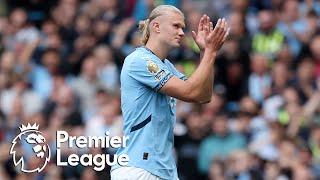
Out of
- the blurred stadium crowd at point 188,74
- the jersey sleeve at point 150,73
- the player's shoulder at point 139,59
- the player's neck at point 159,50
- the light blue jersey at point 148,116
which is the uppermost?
the player's neck at point 159,50

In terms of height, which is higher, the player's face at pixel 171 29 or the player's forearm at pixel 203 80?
the player's face at pixel 171 29

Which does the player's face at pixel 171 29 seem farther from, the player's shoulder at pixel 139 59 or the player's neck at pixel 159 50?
the player's shoulder at pixel 139 59

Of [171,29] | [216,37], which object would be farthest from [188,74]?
[216,37]

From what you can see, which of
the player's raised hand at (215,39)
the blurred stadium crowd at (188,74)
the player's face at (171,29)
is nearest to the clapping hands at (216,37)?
the player's raised hand at (215,39)

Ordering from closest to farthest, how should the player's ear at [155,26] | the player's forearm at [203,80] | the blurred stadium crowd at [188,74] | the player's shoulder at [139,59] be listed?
the player's forearm at [203,80] → the player's shoulder at [139,59] → the player's ear at [155,26] → the blurred stadium crowd at [188,74]

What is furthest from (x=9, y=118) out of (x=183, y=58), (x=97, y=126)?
(x=183, y=58)

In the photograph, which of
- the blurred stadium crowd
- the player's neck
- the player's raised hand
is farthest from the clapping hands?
the blurred stadium crowd

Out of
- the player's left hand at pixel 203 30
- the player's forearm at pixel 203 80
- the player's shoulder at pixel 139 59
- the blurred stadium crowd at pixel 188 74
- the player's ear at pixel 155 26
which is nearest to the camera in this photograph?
the player's forearm at pixel 203 80

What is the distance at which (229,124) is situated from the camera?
16.3 metres

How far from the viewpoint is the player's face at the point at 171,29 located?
31.9ft

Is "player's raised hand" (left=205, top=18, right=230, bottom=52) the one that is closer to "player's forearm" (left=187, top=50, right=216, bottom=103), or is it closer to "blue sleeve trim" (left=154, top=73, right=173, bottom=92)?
"player's forearm" (left=187, top=50, right=216, bottom=103)

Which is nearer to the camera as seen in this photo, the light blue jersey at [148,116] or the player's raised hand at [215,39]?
the player's raised hand at [215,39]

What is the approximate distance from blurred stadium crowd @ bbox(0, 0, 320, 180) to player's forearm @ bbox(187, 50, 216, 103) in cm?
422

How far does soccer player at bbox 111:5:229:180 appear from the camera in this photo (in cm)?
955
